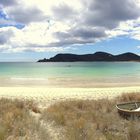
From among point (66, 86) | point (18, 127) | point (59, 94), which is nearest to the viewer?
point (18, 127)

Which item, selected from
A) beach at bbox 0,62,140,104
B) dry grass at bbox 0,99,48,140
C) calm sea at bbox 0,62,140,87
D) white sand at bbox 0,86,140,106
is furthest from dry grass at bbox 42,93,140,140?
calm sea at bbox 0,62,140,87

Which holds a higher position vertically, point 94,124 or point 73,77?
point 94,124

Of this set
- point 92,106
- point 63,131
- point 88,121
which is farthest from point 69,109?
point 63,131

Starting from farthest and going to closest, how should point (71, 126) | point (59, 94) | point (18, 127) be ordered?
point (59, 94), point (71, 126), point (18, 127)

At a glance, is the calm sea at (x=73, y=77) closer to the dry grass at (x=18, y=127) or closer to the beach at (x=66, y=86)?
the beach at (x=66, y=86)

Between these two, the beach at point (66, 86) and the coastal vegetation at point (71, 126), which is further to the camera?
the beach at point (66, 86)

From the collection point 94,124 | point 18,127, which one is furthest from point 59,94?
point 18,127

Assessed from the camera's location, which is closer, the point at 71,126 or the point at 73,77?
the point at 71,126

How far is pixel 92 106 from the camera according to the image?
1216 centimetres

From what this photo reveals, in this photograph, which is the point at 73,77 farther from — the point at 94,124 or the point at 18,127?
the point at 18,127

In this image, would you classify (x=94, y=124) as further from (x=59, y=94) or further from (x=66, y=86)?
(x=66, y=86)

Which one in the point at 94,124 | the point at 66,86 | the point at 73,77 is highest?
the point at 94,124

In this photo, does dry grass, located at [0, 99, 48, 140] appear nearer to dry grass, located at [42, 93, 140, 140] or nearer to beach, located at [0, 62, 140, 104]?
dry grass, located at [42, 93, 140, 140]

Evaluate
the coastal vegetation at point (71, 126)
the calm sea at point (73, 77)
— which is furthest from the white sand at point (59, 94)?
the calm sea at point (73, 77)
